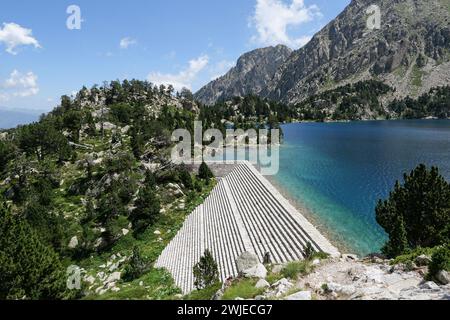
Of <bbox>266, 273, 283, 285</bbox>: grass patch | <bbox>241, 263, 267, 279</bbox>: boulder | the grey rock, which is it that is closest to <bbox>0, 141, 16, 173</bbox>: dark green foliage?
the grey rock

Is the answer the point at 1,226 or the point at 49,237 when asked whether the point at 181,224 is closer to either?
the point at 49,237

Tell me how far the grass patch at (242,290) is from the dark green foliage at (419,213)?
11.4m

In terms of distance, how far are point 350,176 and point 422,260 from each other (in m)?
48.9

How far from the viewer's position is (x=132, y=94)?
486 ft

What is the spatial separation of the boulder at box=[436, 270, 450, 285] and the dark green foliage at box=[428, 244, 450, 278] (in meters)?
0.23

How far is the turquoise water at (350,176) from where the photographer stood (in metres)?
39.1

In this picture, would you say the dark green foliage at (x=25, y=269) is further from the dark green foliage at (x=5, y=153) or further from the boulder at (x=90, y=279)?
the dark green foliage at (x=5, y=153)

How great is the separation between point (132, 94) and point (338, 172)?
339ft

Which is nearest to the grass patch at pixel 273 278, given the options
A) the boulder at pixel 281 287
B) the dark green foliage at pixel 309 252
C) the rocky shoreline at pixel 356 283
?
the rocky shoreline at pixel 356 283

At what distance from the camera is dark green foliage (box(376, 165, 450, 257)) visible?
2550 cm

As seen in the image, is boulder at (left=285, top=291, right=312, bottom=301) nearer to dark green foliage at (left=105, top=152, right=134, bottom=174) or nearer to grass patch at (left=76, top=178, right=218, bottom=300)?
grass patch at (left=76, top=178, right=218, bottom=300)

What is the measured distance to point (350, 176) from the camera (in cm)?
6662

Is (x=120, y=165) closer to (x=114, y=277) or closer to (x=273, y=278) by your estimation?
(x=114, y=277)

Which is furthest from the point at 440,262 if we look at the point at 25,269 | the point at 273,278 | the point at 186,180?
the point at 186,180
